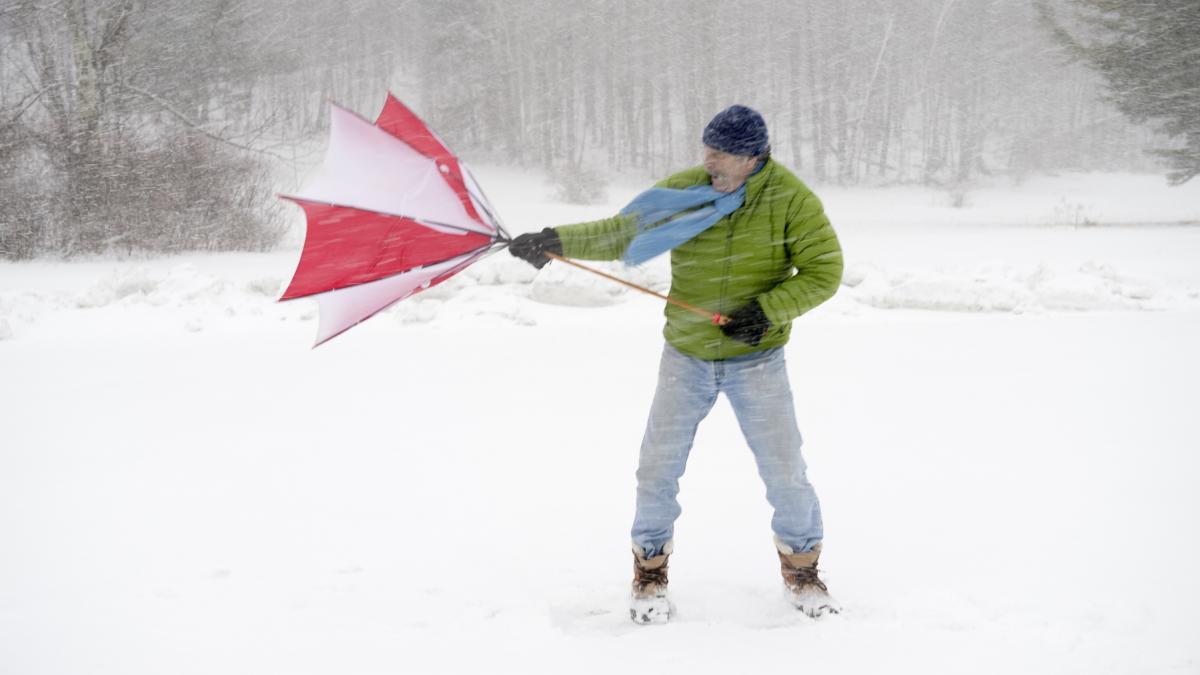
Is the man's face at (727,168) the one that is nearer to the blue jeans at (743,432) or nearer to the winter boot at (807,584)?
the blue jeans at (743,432)

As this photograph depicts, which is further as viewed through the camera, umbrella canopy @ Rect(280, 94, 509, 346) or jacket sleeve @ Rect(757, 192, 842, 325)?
umbrella canopy @ Rect(280, 94, 509, 346)

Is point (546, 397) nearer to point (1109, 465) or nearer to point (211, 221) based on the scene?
point (1109, 465)

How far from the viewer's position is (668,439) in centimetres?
283

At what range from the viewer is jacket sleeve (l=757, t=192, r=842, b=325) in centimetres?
263

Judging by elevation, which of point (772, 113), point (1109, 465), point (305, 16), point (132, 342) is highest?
point (305, 16)

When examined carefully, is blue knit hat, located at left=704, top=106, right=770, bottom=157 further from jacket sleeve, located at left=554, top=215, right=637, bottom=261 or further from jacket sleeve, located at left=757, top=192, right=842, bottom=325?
jacket sleeve, located at left=554, top=215, right=637, bottom=261

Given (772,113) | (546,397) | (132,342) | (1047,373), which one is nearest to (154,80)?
(132,342)

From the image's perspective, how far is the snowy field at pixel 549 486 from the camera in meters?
2.71

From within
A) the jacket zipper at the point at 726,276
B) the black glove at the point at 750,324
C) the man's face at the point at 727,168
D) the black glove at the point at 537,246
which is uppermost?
the man's face at the point at 727,168

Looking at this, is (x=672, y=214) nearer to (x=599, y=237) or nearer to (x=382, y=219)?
(x=599, y=237)

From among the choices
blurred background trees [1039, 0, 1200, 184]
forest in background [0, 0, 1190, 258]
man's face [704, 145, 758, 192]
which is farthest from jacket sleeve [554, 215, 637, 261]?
forest in background [0, 0, 1190, 258]

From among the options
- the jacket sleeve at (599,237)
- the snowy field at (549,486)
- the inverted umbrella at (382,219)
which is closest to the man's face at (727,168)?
the jacket sleeve at (599,237)

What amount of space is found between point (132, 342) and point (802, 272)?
633 cm

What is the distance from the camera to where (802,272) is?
2.72 metres
